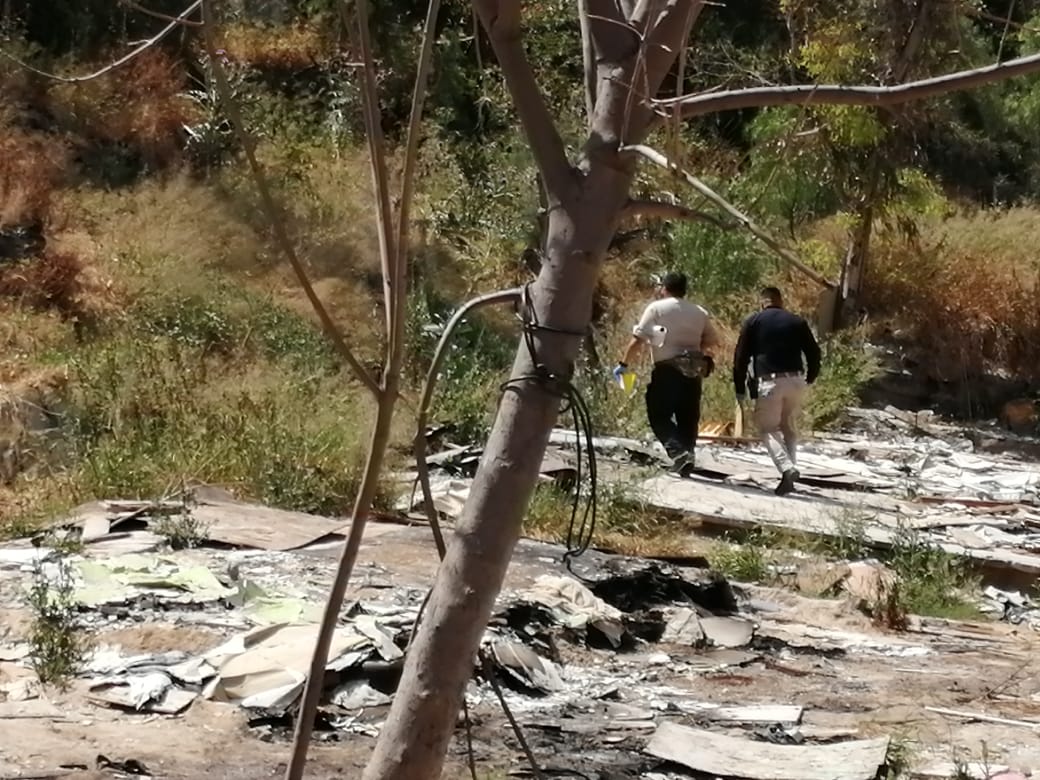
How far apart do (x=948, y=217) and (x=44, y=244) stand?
12.4 meters

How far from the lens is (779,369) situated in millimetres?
12031

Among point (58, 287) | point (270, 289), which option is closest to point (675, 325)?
point (270, 289)

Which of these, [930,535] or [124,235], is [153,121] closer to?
[124,235]

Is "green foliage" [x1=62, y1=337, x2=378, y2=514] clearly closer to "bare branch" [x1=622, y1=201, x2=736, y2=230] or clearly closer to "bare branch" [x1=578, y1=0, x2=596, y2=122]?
"bare branch" [x1=578, y1=0, x2=596, y2=122]

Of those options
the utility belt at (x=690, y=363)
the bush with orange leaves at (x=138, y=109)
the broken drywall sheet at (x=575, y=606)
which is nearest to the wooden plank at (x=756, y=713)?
the broken drywall sheet at (x=575, y=606)

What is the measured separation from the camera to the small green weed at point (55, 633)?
242 inches

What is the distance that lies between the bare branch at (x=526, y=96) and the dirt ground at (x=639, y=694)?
9.62 ft

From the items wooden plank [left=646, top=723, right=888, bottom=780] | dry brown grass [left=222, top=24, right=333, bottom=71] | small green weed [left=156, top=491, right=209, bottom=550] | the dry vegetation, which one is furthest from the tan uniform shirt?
dry brown grass [left=222, top=24, right=333, bottom=71]

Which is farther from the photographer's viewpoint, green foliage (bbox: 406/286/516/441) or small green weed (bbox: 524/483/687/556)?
green foliage (bbox: 406/286/516/441)

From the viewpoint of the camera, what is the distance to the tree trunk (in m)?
3.17

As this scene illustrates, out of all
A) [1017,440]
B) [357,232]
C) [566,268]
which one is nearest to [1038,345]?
[1017,440]

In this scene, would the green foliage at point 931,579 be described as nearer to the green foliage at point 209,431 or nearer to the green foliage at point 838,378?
the green foliage at point 209,431

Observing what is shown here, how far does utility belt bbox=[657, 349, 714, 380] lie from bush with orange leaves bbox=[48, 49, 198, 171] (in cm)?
1057

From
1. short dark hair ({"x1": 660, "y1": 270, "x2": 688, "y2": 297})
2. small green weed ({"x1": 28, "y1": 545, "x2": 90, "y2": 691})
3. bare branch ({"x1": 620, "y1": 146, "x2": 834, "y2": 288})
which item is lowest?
small green weed ({"x1": 28, "y1": 545, "x2": 90, "y2": 691})
